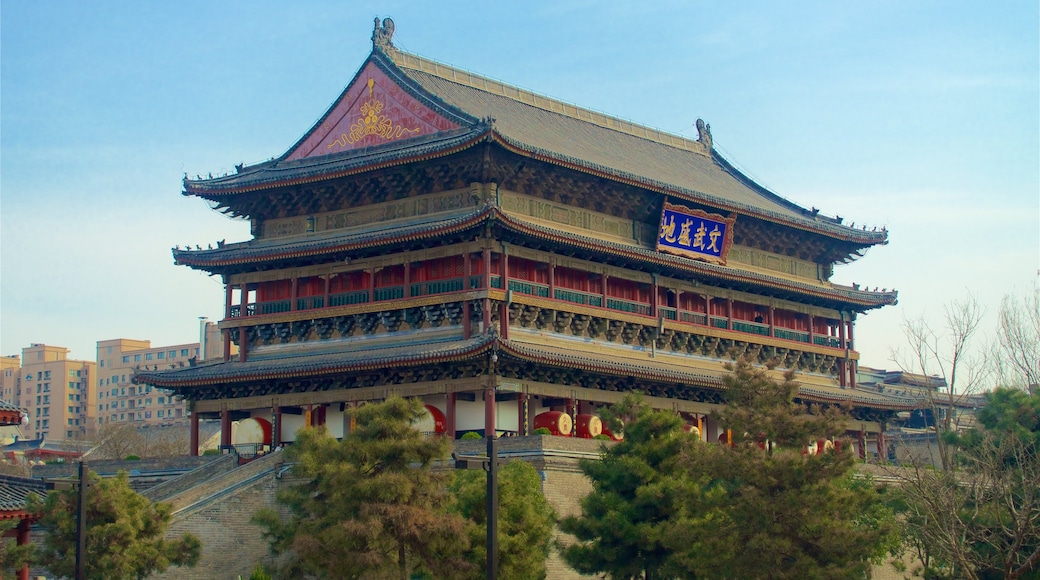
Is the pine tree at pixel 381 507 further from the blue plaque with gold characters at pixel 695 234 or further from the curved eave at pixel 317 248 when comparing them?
the blue plaque with gold characters at pixel 695 234

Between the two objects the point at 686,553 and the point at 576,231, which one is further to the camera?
the point at 576,231

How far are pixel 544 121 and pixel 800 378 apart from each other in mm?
14951

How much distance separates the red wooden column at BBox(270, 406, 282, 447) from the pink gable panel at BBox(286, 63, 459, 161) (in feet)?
34.0

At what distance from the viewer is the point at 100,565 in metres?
30.8

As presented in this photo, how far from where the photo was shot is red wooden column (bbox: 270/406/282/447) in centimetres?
4734

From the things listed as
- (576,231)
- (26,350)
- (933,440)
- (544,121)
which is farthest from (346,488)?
(26,350)

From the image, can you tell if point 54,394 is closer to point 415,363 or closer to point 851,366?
point 851,366

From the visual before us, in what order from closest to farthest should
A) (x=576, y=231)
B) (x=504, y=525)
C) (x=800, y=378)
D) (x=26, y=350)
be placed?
(x=504, y=525), (x=576, y=231), (x=800, y=378), (x=26, y=350)

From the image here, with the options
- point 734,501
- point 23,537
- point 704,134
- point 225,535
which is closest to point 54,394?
point 704,134

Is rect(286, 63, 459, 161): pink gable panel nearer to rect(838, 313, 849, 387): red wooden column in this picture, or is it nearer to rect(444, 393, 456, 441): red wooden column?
rect(444, 393, 456, 441): red wooden column

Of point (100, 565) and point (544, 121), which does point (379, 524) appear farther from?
point (544, 121)

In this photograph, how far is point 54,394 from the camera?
13838 centimetres

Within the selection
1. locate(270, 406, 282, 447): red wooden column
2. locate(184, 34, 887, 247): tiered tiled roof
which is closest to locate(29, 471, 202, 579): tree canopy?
locate(270, 406, 282, 447): red wooden column

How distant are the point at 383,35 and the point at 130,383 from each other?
309 ft
